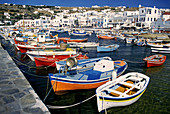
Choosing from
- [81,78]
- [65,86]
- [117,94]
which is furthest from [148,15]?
[117,94]

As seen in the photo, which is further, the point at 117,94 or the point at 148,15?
the point at 148,15

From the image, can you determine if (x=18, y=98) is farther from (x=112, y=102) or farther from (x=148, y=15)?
(x=148, y=15)

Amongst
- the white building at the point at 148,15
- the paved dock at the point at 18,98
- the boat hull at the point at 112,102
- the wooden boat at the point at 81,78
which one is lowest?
the boat hull at the point at 112,102

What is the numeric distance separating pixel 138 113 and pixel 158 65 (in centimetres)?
1222

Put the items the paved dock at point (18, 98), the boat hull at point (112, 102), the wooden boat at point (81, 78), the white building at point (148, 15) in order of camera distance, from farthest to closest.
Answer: the white building at point (148, 15), the wooden boat at point (81, 78), the boat hull at point (112, 102), the paved dock at point (18, 98)

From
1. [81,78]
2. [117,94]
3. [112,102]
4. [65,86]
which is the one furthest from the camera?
[81,78]

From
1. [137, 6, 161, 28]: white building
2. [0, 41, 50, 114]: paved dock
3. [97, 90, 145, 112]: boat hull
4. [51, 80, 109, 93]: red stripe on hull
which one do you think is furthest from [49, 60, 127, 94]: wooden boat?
[137, 6, 161, 28]: white building

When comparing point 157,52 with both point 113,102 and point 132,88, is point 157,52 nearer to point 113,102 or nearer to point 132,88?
point 132,88

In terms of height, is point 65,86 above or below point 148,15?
below

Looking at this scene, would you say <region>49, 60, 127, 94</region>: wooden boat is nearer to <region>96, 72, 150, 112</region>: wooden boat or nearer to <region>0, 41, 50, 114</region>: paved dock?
<region>96, 72, 150, 112</region>: wooden boat

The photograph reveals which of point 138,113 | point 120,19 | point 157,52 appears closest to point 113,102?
point 138,113

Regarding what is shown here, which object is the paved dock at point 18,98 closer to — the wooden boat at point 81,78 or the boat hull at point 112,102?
the wooden boat at point 81,78

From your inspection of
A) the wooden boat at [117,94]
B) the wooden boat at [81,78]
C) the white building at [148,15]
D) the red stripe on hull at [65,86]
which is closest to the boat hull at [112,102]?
the wooden boat at [117,94]

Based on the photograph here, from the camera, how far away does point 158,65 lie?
19.4 meters
